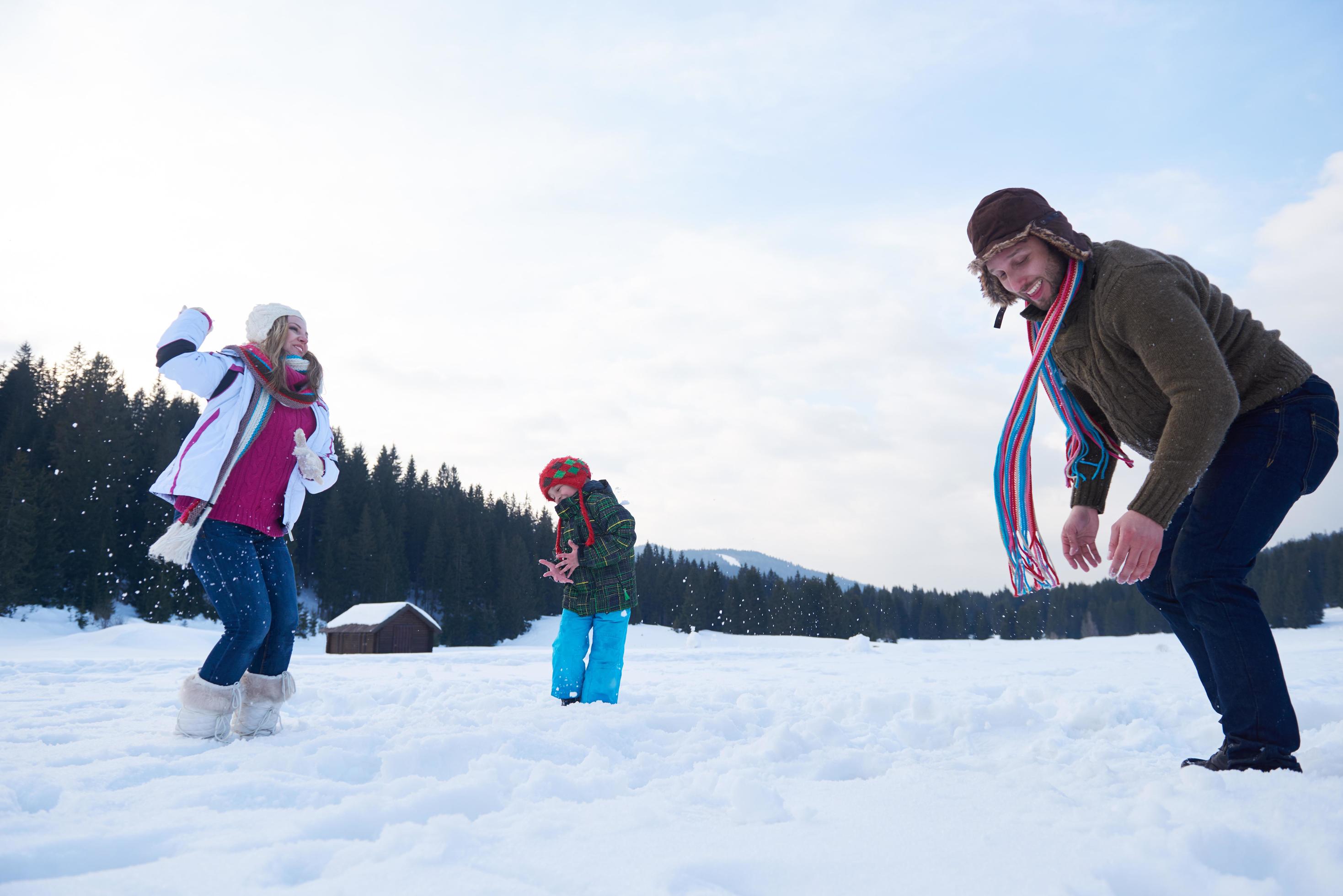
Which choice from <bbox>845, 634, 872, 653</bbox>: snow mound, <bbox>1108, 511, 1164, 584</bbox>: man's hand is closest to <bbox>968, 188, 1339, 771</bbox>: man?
<bbox>1108, 511, 1164, 584</bbox>: man's hand

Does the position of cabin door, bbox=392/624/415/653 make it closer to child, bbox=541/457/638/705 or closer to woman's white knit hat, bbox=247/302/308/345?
child, bbox=541/457/638/705

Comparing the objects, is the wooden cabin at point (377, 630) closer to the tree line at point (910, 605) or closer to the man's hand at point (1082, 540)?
the man's hand at point (1082, 540)

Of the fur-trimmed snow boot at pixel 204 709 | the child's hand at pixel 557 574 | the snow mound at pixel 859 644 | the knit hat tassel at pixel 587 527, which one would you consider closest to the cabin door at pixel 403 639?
the snow mound at pixel 859 644

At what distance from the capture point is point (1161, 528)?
6.82 ft

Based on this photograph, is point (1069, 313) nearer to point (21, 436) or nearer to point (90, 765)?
point (90, 765)

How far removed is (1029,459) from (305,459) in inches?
131

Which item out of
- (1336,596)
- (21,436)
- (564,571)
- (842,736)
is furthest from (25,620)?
(1336,596)

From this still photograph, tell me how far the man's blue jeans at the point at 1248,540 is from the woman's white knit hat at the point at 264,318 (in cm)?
406

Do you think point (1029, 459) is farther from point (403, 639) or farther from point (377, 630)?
point (403, 639)

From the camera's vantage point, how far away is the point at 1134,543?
6.83 feet

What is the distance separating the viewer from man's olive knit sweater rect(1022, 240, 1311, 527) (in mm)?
2080

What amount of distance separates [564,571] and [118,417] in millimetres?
43388

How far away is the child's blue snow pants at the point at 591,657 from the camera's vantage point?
471cm

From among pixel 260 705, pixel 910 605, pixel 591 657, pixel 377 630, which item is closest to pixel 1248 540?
pixel 591 657
